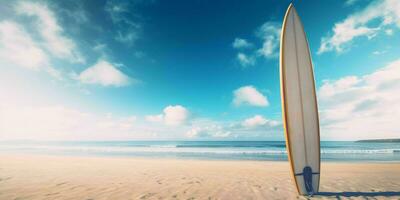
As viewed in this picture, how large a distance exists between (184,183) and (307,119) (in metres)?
4.08

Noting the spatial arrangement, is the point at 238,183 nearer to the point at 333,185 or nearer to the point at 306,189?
the point at 306,189

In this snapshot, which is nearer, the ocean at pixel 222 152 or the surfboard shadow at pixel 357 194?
the surfboard shadow at pixel 357 194

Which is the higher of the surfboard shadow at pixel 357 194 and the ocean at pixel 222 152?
the surfboard shadow at pixel 357 194

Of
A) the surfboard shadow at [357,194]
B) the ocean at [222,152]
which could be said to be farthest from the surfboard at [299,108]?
the ocean at [222,152]

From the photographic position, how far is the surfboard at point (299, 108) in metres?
5.37

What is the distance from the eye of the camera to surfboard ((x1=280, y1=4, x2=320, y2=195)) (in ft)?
17.6

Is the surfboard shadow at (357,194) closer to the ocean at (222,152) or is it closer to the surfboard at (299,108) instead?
the surfboard at (299,108)

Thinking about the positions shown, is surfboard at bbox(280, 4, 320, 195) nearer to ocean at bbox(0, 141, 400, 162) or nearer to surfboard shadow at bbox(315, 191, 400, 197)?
surfboard shadow at bbox(315, 191, 400, 197)

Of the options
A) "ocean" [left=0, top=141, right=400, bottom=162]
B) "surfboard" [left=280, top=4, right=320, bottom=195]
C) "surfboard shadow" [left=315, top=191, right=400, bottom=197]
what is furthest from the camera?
"ocean" [left=0, top=141, right=400, bottom=162]

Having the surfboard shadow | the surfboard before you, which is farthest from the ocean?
the surfboard

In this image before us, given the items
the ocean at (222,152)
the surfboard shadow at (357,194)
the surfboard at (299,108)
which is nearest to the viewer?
the surfboard shadow at (357,194)

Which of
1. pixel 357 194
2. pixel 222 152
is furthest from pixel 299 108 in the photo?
pixel 222 152

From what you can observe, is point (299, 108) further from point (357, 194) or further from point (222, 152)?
point (222, 152)

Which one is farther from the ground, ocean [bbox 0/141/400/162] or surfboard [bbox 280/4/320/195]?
surfboard [bbox 280/4/320/195]
